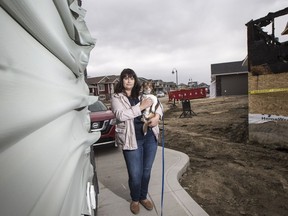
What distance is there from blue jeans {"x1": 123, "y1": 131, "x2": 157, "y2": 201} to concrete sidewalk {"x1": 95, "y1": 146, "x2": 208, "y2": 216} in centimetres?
35

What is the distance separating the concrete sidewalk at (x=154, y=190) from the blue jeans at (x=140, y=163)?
1.16ft

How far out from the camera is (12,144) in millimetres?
495

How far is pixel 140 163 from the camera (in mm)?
2898

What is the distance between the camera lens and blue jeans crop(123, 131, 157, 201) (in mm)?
2807

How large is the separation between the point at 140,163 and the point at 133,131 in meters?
0.46

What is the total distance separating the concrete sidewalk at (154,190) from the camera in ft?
10.2

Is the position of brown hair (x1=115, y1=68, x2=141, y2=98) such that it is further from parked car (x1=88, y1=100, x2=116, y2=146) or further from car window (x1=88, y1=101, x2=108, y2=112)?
car window (x1=88, y1=101, x2=108, y2=112)

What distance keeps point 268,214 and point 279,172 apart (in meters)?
1.81

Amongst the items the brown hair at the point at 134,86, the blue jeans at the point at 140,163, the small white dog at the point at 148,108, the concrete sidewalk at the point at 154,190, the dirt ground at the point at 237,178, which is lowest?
the dirt ground at the point at 237,178

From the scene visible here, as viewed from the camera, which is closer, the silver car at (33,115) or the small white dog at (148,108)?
the silver car at (33,115)

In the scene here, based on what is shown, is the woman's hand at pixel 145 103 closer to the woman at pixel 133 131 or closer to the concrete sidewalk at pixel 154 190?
the woman at pixel 133 131

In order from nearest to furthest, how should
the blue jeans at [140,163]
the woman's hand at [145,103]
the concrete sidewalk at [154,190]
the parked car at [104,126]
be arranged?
the woman's hand at [145,103], the blue jeans at [140,163], the concrete sidewalk at [154,190], the parked car at [104,126]

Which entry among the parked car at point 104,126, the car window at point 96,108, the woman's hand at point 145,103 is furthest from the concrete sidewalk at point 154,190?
the car window at point 96,108

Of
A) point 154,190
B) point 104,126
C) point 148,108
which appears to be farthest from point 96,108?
point 148,108
